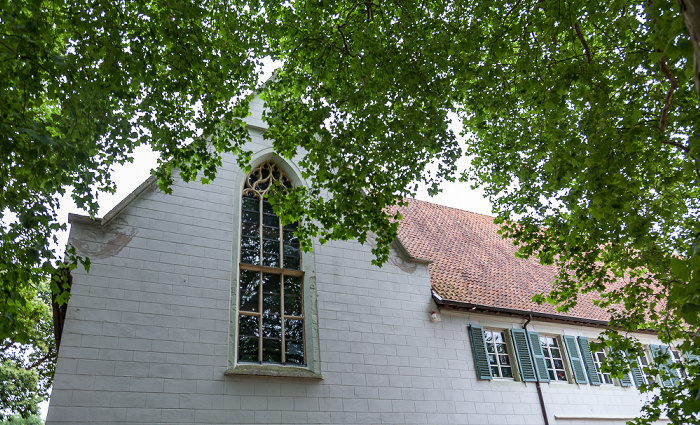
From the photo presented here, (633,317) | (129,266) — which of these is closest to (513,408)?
(633,317)

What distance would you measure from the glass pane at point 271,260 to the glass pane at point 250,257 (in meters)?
0.18

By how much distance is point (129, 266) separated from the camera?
9367mm

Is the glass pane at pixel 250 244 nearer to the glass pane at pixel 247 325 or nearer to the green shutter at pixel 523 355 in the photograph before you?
the glass pane at pixel 247 325

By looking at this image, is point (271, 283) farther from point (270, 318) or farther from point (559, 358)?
point (559, 358)

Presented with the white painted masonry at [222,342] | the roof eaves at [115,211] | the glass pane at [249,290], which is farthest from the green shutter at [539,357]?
the roof eaves at [115,211]

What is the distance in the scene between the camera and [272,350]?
10.0 m

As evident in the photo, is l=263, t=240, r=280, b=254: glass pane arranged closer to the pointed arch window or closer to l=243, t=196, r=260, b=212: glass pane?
the pointed arch window

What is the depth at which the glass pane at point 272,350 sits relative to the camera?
32.5 ft

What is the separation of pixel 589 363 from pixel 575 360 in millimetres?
561

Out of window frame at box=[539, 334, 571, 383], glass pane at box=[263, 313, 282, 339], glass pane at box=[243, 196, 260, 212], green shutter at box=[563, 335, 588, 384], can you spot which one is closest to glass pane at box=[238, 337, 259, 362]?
glass pane at box=[263, 313, 282, 339]

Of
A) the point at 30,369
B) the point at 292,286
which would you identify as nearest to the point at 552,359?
the point at 292,286

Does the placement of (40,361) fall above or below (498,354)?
above

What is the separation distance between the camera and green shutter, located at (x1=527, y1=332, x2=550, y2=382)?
12.7 metres

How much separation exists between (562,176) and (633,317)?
10.1 ft
